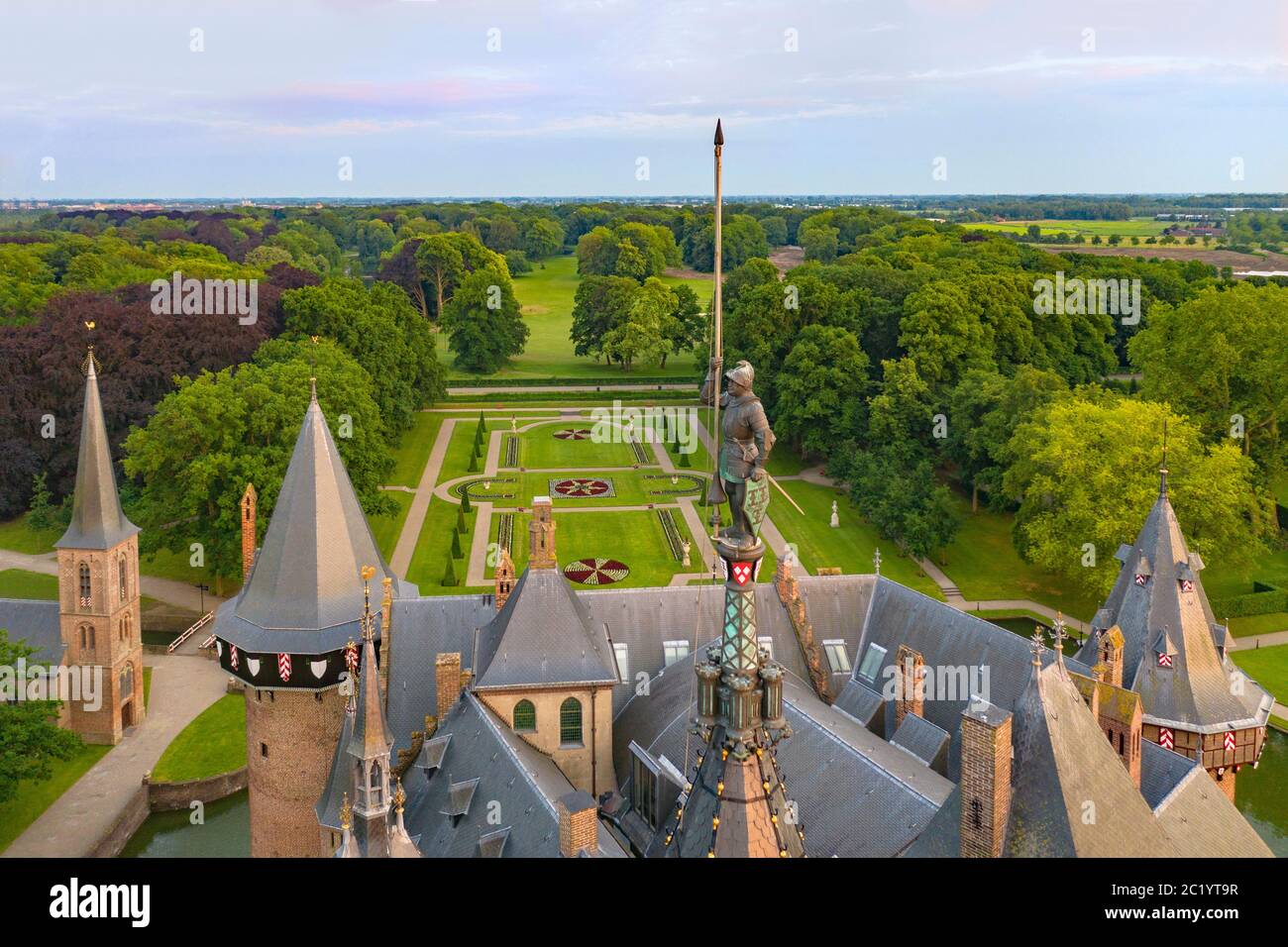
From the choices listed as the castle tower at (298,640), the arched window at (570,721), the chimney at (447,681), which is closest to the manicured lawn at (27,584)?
the castle tower at (298,640)


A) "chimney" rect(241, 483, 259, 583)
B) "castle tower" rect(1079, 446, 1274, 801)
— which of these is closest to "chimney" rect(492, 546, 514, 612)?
"chimney" rect(241, 483, 259, 583)

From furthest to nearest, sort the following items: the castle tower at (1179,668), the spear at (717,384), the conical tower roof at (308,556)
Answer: the conical tower roof at (308,556)
the castle tower at (1179,668)
the spear at (717,384)

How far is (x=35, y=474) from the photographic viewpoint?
7200 centimetres

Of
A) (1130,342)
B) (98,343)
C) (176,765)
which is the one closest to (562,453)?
(98,343)

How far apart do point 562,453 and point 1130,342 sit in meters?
42.7

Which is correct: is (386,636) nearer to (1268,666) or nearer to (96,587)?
(96,587)

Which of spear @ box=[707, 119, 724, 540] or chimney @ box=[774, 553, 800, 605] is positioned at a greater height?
spear @ box=[707, 119, 724, 540]

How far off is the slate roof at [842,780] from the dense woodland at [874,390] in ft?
69.1

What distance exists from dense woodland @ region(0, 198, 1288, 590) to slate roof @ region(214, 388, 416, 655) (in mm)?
19036

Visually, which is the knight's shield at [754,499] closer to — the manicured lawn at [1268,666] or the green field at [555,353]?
the manicured lawn at [1268,666]

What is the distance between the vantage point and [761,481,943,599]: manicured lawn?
65.2 m

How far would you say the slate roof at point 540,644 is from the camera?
33.4 m

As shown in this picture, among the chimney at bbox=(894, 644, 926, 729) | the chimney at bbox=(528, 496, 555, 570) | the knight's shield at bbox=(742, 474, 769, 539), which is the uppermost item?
the knight's shield at bbox=(742, 474, 769, 539)

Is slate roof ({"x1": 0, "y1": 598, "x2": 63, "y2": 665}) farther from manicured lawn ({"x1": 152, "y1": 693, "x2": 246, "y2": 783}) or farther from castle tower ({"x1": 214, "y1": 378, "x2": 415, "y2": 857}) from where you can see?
castle tower ({"x1": 214, "y1": 378, "x2": 415, "y2": 857})
